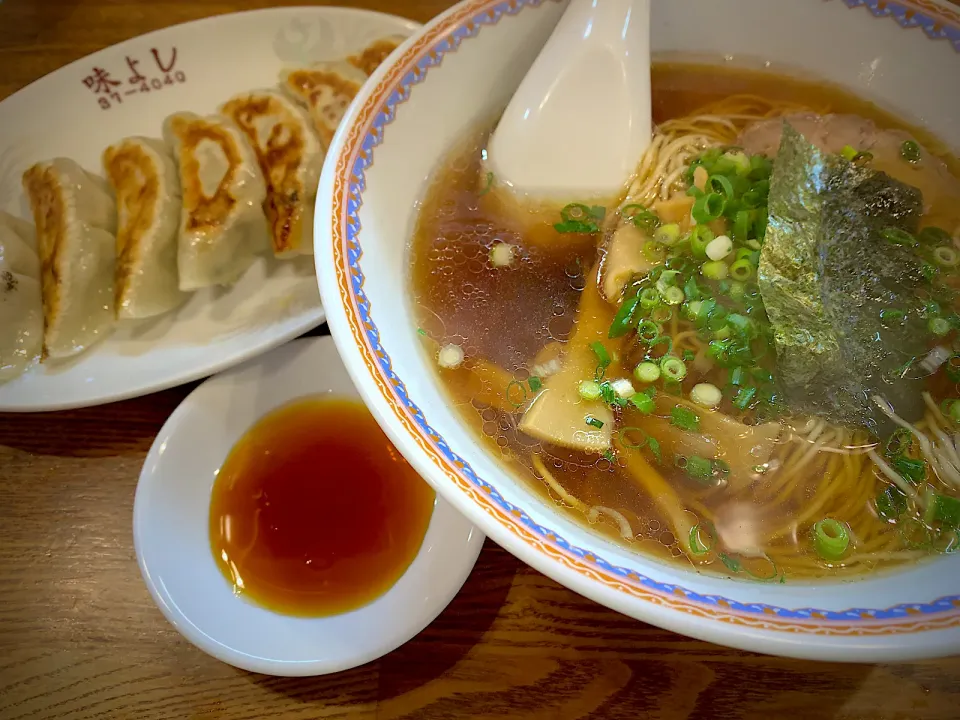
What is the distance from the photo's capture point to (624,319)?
1246 millimetres

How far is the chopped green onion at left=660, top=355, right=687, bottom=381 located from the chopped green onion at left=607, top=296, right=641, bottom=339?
0.33 feet

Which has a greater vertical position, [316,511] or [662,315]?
[662,315]

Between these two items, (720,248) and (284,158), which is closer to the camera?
(720,248)

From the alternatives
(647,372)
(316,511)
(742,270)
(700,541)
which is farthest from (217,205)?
(700,541)

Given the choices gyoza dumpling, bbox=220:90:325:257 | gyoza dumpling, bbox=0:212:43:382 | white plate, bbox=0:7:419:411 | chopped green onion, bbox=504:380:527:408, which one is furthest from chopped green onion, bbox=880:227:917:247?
gyoza dumpling, bbox=0:212:43:382

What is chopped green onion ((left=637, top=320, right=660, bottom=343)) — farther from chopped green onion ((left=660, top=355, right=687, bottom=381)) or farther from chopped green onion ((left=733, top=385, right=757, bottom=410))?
chopped green onion ((left=733, top=385, right=757, bottom=410))

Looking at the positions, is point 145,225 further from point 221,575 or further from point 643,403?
point 643,403

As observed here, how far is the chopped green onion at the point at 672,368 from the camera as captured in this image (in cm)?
118

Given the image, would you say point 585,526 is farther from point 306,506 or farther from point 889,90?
point 889,90

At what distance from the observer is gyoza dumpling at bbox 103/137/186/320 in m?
1.67

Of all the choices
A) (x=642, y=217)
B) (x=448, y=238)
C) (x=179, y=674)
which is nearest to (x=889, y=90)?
(x=642, y=217)

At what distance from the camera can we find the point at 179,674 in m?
1.28

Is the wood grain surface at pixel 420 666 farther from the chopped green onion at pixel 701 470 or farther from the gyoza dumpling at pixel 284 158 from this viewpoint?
the gyoza dumpling at pixel 284 158

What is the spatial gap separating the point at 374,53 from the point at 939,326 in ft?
5.38
